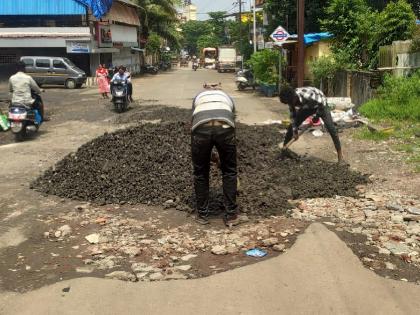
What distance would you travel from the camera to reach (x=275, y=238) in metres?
5.11

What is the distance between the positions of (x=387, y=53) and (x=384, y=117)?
136 inches

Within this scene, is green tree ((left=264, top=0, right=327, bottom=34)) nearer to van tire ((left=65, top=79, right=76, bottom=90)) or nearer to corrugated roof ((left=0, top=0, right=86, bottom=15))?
van tire ((left=65, top=79, right=76, bottom=90))

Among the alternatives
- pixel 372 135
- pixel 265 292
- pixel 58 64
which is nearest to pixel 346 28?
pixel 372 135

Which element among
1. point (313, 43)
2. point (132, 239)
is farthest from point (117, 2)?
point (132, 239)

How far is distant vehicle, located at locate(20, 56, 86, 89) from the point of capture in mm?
30750

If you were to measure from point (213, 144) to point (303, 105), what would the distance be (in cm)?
321

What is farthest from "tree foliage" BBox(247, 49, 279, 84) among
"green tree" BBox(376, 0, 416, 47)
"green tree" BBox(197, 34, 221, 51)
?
"green tree" BBox(197, 34, 221, 51)

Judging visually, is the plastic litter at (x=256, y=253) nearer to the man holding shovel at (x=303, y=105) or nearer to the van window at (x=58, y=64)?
the man holding shovel at (x=303, y=105)

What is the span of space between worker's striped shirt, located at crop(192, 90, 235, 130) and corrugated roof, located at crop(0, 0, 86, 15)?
33616mm

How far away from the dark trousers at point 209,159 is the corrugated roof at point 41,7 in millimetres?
33940

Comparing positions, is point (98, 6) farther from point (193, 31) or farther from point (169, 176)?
point (193, 31)

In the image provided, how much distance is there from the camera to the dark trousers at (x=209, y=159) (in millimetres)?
5496

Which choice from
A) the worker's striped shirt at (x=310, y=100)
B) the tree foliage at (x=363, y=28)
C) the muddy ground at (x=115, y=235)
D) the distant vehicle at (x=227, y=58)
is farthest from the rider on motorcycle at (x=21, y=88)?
the distant vehicle at (x=227, y=58)

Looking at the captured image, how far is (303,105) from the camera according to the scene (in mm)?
8367
